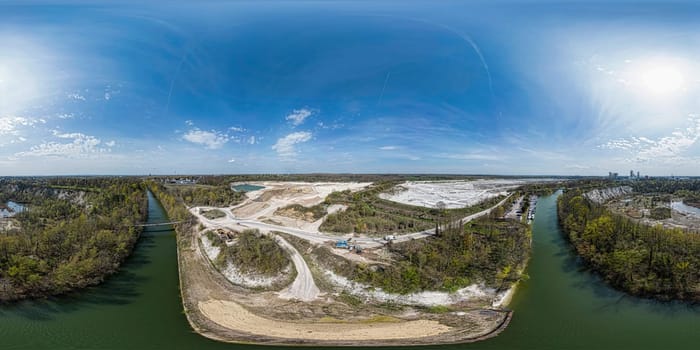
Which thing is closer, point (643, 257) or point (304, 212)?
point (643, 257)

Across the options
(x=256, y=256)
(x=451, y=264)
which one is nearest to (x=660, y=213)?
(x=451, y=264)

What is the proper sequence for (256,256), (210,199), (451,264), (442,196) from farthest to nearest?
(442,196) < (210,199) < (256,256) < (451,264)

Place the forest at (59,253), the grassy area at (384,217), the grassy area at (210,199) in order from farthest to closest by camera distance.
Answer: the grassy area at (210,199) < the grassy area at (384,217) < the forest at (59,253)

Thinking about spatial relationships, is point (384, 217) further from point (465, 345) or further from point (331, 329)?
point (465, 345)

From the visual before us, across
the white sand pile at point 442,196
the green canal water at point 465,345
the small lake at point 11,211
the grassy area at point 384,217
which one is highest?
the white sand pile at point 442,196

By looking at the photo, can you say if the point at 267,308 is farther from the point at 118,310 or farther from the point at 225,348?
the point at 118,310

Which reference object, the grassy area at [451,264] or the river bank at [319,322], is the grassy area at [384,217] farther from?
the river bank at [319,322]

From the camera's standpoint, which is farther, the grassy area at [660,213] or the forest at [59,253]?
the grassy area at [660,213]

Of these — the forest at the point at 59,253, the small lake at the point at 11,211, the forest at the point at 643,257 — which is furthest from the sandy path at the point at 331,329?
the small lake at the point at 11,211
